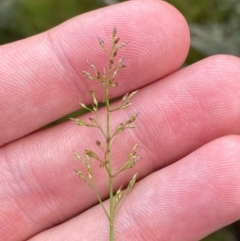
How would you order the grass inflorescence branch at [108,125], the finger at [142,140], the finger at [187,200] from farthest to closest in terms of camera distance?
1. the finger at [142,140]
2. the finger at [187,200]
3. the grass inflorescence branch at [108,125]

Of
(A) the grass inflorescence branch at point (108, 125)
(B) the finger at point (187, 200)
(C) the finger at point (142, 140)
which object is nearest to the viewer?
(A) the grass inflorescence branch at point (108, 125)

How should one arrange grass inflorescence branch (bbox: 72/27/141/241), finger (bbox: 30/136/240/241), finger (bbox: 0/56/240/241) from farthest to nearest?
finger (bbox: 0/56/240/241)
finger (bbox: 30/136/240/241)
grass inflorescence branch (bbox: 72/27/141/241)

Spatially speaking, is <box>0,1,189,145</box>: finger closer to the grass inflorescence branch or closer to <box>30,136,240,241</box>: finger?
the grass inflorescence branch

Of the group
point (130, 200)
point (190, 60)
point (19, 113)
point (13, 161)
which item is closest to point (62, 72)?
point (19, 113)

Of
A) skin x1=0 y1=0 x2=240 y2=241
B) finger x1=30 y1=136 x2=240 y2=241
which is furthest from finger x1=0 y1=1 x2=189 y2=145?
finger x1=30 y1=136 x2=240 y2=241

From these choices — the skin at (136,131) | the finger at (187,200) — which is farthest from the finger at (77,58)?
the finger at (187,200)

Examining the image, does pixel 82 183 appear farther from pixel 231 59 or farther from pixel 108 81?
pixel 231 59

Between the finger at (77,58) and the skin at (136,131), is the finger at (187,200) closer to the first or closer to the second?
the skin at (136,131)
